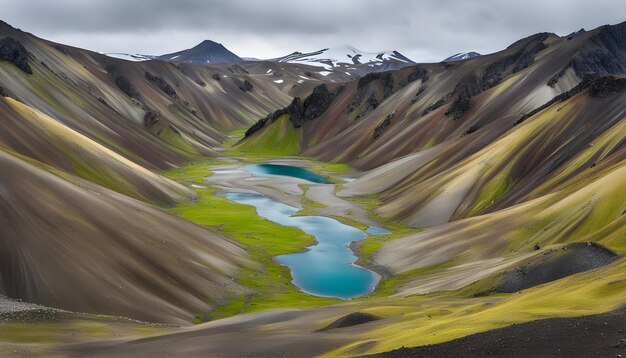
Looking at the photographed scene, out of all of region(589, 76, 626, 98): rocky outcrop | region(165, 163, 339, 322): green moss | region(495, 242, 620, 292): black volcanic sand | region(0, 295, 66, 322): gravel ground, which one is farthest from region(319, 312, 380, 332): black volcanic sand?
region(589, 76, 626, 98): rocky outcrop

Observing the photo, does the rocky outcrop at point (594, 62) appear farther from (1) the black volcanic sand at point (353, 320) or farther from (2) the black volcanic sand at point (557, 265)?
(1) the black volcanic sand at point (353, 320)

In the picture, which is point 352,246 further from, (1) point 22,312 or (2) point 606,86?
(2) point 606,86

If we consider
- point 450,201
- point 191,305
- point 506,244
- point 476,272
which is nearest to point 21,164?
point 191,305

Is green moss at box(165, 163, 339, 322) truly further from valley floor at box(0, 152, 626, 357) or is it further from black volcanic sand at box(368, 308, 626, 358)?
black volcanic sand at box(368, 308, 626, 358)

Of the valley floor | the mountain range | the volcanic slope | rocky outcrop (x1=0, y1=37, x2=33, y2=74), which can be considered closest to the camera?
the valley floor

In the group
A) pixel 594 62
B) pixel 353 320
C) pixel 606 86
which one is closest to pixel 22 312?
pixel 353 320

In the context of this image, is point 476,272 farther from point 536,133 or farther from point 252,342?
point 536,133

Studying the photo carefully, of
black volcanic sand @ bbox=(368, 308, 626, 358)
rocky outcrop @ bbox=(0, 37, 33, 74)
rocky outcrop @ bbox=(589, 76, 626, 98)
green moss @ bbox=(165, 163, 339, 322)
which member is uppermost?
rocky outcrop @ bbox=(589, 76, 626, 98)

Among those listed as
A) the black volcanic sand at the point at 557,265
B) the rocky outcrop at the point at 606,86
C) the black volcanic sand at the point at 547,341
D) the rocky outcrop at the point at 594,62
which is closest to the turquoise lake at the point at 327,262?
the black volcanic sand at the point at 557,265
